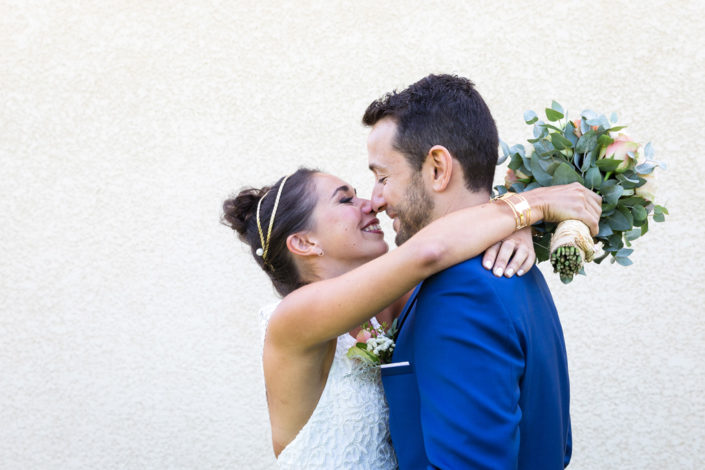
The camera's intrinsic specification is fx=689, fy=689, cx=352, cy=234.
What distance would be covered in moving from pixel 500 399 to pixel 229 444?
3701 mm

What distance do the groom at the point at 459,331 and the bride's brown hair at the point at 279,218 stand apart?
17.3 inches

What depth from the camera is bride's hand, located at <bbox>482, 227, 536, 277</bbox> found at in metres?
2.03

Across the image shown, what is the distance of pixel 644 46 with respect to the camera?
4758mm

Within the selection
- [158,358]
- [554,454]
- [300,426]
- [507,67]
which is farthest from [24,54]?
[554,454]

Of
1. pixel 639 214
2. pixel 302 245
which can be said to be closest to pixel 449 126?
pixel 639 214

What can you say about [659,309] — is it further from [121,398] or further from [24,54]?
[24,54]

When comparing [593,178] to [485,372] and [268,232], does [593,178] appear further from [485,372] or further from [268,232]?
[268,232]

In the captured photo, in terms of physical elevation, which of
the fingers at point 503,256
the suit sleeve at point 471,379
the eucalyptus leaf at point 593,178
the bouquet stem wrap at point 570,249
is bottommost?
the suit sleeve at point 471,379

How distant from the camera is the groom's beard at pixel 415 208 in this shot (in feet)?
7.59

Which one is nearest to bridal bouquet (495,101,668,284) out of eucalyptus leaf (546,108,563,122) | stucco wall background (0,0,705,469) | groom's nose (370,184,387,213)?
eucalyptus leaf (546,108,563,122)

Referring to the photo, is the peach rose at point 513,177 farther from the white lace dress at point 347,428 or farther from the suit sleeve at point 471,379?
the white lace dress at point 347,428

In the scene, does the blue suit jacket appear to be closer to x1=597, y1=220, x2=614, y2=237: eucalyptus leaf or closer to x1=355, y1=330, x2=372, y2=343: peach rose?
x1=597, y1=220, x2=614, y2=237: eucalyptus leaf

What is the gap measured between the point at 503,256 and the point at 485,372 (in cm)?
35

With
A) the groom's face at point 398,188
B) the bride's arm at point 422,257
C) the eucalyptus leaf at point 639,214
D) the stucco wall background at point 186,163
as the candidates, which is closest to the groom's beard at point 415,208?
the groom's face at point 398,188
